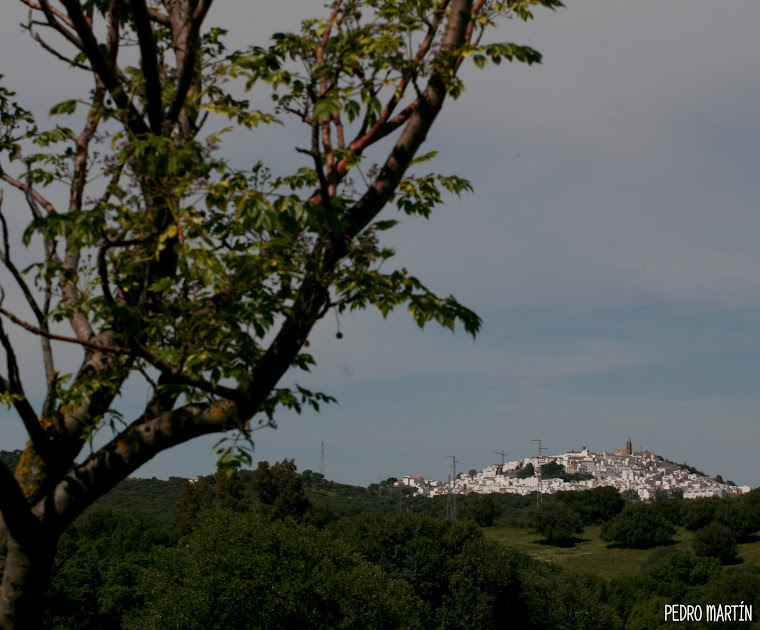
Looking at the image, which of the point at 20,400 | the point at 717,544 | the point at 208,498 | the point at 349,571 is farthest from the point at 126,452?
the point at 717,544

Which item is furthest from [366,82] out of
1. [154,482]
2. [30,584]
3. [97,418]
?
[154,482]

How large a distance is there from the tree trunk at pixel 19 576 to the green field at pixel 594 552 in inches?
3606

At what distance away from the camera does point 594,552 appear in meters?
113

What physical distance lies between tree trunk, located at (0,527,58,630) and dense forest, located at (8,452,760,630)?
33670mm

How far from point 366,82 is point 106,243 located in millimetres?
2397

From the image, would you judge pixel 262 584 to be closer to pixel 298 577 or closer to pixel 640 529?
pixel 298 577

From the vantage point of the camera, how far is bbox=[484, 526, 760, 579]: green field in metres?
99.1

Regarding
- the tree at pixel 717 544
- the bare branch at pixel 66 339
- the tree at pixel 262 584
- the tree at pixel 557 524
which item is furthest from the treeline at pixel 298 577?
the tree at pixel 557 524

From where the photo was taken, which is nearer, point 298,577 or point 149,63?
point 149,63

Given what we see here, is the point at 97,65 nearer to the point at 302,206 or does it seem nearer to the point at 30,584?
the point at 302,206

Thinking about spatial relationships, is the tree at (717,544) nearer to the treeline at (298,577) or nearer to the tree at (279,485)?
the treeline at (298,577)

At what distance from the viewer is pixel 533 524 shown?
127875 millimetres

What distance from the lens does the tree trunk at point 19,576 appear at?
6613 mm

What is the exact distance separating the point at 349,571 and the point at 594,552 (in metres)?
77.7
